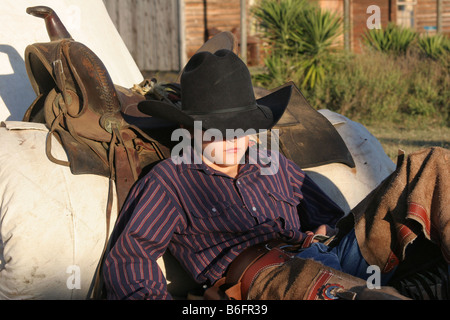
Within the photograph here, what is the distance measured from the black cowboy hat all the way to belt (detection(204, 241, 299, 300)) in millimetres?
547

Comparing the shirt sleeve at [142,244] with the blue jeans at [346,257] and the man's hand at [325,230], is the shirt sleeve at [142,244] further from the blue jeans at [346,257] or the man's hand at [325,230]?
the man's hand at [325,230]

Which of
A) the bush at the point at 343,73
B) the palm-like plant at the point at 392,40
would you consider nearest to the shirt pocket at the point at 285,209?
the bush at the point at 343,73

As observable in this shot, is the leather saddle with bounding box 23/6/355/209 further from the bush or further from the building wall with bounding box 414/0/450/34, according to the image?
the building wall with bounding box 414/0/450/34

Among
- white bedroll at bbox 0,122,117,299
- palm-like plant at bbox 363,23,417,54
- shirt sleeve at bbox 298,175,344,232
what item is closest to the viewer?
white bedroll at bbox 0,122,117,299

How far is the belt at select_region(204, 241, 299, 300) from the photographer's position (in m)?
2.39

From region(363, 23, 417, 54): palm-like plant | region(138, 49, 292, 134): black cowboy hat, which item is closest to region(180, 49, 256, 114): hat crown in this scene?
region(138, 49, 292, 134): black cowboy hat

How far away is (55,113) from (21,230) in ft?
2.24

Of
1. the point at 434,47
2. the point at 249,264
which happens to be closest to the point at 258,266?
the point at 249,264

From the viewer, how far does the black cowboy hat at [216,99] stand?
98.2 inches

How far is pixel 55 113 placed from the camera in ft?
9.43

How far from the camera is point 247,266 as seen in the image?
7.95 feet

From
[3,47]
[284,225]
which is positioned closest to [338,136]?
[284,225]

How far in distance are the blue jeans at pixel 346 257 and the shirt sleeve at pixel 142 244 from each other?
60cm

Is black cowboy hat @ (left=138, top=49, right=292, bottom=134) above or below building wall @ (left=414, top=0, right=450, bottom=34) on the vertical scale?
below
